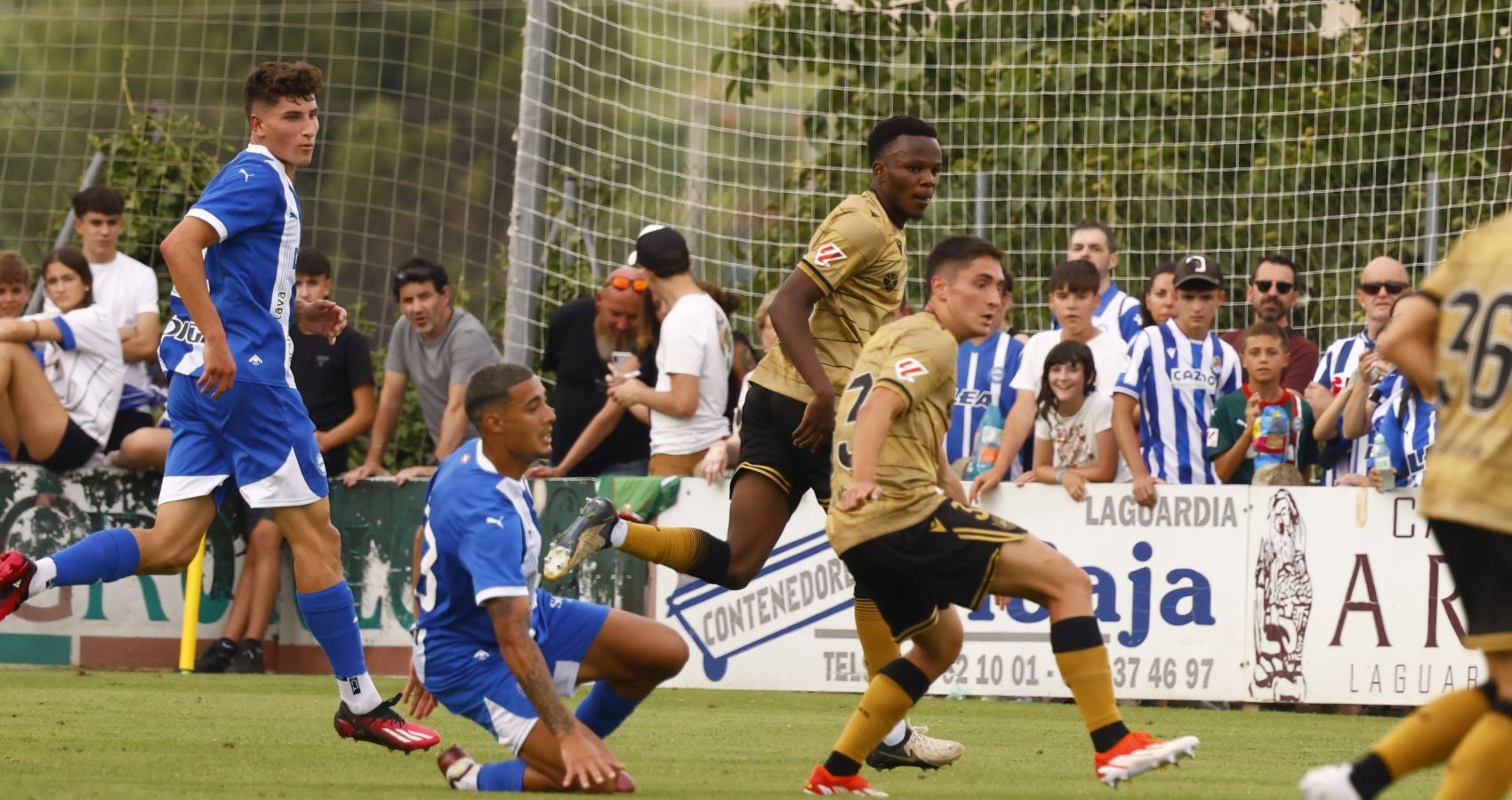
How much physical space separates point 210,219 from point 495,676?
2148 millimetres

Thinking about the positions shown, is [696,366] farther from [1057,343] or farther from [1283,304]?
[1283,304]

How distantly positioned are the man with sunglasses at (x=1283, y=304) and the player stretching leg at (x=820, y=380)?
4512mm

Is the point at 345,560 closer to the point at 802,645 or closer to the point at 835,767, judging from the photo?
the point at 802,645

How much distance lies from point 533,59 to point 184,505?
255 inches

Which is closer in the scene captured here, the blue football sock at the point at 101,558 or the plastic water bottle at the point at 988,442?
the blue football sock at the point at 101,558

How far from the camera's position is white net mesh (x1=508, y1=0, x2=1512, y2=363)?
44.3ft

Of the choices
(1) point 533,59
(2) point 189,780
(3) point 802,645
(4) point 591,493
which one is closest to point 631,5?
(1) point 533,59

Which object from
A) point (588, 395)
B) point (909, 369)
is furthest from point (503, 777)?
point (588, 395)

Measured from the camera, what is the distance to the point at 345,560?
501 inches

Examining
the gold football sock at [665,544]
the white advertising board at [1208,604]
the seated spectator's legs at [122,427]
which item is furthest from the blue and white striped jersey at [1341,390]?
the seated spectator's legs at [122,427]

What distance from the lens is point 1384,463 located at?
10883mm

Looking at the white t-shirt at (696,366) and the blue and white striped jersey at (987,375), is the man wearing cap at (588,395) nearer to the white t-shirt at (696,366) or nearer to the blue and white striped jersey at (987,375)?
the white t-shirt at (696,366)

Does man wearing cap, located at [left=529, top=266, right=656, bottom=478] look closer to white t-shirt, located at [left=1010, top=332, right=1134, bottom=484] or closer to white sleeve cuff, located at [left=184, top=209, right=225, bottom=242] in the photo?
white t-shirt, located at [left=1010, top=332, right=1134, bottom=484]

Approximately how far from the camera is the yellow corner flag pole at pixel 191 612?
12406 mm
